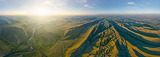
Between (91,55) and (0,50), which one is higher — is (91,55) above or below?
below

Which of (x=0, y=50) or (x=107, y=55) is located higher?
(x=0, y=50)

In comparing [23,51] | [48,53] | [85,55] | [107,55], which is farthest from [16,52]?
[107,55]

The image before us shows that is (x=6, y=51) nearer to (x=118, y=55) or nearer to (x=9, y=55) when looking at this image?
(x=9, y=55)

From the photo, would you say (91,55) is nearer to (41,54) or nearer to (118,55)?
(118,55)

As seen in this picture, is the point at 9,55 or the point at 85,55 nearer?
the point at 9,55

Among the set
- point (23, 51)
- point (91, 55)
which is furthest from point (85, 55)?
point (23, 51)

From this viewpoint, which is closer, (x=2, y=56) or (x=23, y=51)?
(x=2, y=56)

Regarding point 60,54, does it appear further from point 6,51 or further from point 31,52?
point 6,51

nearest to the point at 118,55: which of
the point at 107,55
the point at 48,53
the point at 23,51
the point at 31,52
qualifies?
the point at 107,55
